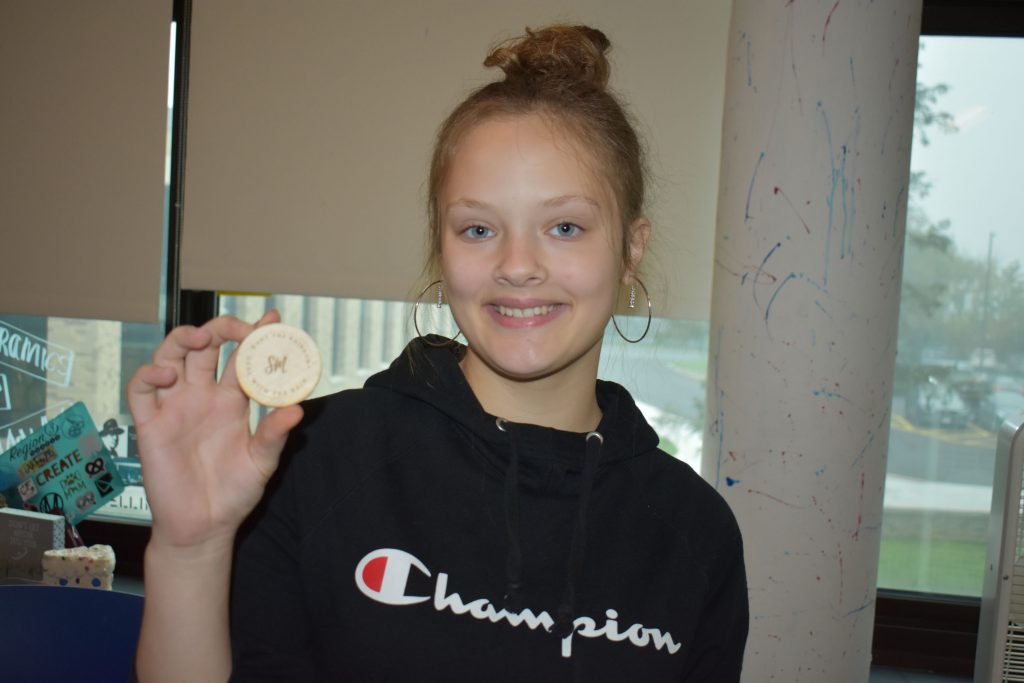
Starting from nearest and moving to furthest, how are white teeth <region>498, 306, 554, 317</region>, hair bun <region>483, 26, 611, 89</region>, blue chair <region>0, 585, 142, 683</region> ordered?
white teeth <region>498, 306, 554, 317</region> < hair bun <region>483, 26, 611, 89</region> < blue chair <region>0, 585, 142, 683</region>

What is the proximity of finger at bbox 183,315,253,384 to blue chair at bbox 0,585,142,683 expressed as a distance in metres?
0.87

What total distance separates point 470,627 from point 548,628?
10 centimetres

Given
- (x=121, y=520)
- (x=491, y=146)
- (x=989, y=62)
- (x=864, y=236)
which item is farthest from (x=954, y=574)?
(x=121, y=520)

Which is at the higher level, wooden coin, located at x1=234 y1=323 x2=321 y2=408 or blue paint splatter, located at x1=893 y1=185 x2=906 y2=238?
blue paint splatter, located at x1=893 y1=185 x2=906 y2=238

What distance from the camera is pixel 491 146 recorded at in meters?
1.10

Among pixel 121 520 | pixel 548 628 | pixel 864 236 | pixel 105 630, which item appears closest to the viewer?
pixel 548 628

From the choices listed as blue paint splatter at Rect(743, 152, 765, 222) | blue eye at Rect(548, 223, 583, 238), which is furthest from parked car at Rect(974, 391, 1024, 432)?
blue eye at Rect(548, 223, 583, 238)

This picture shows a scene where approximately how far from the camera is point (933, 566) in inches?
111

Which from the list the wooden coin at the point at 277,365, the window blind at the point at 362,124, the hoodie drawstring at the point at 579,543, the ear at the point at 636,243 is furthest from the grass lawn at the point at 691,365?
the wooden coin at the point at 277,365

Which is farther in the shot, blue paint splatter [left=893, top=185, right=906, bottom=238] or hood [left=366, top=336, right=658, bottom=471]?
blue paint splatter [left=893, top=185, right=906, bottom=238]

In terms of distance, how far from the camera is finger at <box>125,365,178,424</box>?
0.81 meters

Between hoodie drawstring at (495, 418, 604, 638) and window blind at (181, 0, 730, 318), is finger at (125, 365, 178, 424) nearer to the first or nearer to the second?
hoodie drawstring at (495, 418, 604, 638)

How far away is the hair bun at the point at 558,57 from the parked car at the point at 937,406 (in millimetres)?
2026

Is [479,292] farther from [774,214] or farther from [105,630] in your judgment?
[774,214]
